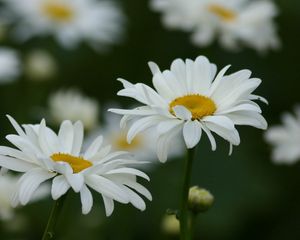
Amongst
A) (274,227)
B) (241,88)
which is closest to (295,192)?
(274,227)

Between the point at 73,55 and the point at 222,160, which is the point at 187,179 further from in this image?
the point at 73,55

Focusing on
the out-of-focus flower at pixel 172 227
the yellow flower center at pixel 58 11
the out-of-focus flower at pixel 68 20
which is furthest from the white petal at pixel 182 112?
the yellow flower center at pixel 58 11

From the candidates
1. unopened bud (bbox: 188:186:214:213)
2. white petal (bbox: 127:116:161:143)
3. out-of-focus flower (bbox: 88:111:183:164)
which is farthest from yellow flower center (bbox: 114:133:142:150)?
white petal (bbox: 127:116:161:143)

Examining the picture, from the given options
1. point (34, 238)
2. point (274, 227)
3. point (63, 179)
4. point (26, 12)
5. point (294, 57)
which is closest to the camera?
point (63, 179)

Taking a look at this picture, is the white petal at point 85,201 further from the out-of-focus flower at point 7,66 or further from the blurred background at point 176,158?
the out-of-focus flower at point 7,66

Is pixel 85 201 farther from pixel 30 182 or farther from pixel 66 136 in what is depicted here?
pixel 66 136

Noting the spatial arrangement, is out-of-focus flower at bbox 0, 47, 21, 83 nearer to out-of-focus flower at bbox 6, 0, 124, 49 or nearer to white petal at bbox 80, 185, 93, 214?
out-of-focus flower at bbox 6, 0, 124, 49
